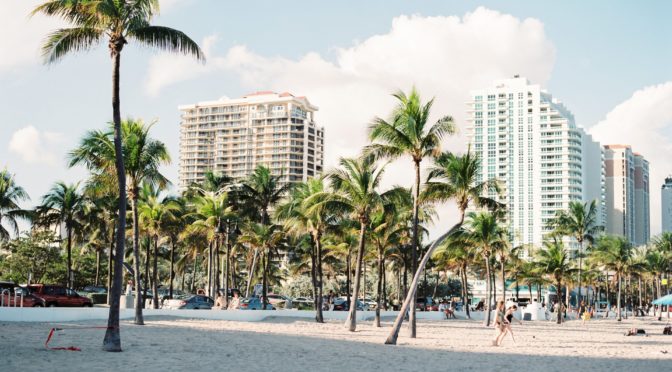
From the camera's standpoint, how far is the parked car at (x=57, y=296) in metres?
40.3

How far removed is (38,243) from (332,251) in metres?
30.1

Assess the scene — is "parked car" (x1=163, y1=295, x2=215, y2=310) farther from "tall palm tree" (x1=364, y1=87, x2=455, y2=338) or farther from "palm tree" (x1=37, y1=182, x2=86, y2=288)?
"tall palm tree" (x1=364, y1=87, x2=455, y2=338)

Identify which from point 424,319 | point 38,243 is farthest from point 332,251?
point 38,243

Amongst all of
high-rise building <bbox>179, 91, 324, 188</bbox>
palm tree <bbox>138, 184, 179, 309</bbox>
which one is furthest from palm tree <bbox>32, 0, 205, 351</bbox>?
high-rise building <bbox>179, 91, 324, 188</bbox>

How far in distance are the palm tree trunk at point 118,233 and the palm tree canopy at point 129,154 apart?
352 inches

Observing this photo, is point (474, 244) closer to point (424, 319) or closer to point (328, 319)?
point (424, 319)

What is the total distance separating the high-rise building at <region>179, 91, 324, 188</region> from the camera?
564 feet

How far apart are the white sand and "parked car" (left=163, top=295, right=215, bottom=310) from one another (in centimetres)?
1402

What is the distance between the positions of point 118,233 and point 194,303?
25.5m

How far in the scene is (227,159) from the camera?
594 ft

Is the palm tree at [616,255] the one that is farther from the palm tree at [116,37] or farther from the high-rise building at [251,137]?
the high-rise building at [251,137]

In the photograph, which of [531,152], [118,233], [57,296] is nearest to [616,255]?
[57,296]

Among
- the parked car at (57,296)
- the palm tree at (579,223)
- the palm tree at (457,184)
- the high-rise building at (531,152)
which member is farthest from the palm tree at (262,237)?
the high-rise building at (531,152)

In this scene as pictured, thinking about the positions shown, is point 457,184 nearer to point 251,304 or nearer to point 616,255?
point 251,304
